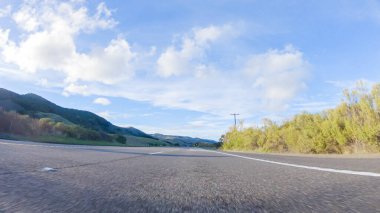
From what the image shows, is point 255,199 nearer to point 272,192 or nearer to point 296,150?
point 272,192

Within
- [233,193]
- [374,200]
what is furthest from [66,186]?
[374,200]

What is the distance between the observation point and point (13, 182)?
2531 mm

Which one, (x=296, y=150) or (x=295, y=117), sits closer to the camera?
(x=296, y=150)

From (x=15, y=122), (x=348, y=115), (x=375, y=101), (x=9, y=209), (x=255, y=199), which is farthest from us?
(x=15, y=122)

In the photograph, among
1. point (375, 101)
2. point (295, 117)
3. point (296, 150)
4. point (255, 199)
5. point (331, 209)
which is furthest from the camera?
point (295, 117)

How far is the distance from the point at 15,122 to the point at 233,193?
42.3 metres

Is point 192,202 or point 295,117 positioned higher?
point 295,117

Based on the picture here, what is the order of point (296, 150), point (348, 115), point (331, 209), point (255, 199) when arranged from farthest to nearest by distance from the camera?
point (296, 150) → point (348, 115) → point (255, 199) → point (331, 209)

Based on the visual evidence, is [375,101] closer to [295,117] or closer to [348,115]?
[348,115]

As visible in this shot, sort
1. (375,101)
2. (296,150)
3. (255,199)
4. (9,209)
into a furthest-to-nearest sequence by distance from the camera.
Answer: (296,150)
(375,101)
(255,199)
(9,209)

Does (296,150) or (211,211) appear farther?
(296,150)

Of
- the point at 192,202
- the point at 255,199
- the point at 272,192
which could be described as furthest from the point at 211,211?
the point at 272,192

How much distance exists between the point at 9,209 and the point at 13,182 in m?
1.02

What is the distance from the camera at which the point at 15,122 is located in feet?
129
